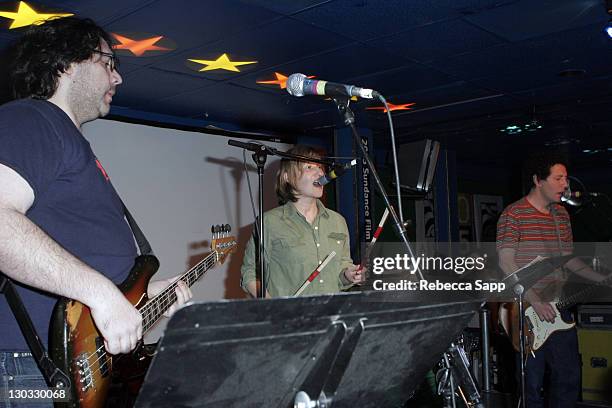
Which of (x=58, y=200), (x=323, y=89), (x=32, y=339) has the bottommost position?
(x=32, y=339)

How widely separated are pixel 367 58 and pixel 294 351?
3.98m

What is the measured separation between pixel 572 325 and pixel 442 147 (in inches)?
232

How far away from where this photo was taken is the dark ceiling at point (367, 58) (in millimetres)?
3783

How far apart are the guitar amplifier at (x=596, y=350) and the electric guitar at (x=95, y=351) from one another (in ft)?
14.0

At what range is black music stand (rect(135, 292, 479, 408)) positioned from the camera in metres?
1.00

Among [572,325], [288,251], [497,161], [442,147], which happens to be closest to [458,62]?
[572,325]

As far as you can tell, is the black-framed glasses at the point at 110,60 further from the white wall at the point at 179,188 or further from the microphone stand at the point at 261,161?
the white wall at the point at 179,188

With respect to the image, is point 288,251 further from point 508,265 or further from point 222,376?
point 222,376

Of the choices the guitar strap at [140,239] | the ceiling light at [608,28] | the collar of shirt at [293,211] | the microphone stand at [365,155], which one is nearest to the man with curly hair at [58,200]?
the guitar strap at [140,239]

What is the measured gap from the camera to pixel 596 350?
4922 mm

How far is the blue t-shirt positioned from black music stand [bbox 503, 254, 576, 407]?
8.45ft

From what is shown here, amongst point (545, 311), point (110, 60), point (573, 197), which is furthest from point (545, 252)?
point (110, 60)

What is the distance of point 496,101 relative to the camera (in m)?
6.61

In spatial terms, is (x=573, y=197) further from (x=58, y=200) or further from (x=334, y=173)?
(x=58, y=200)
